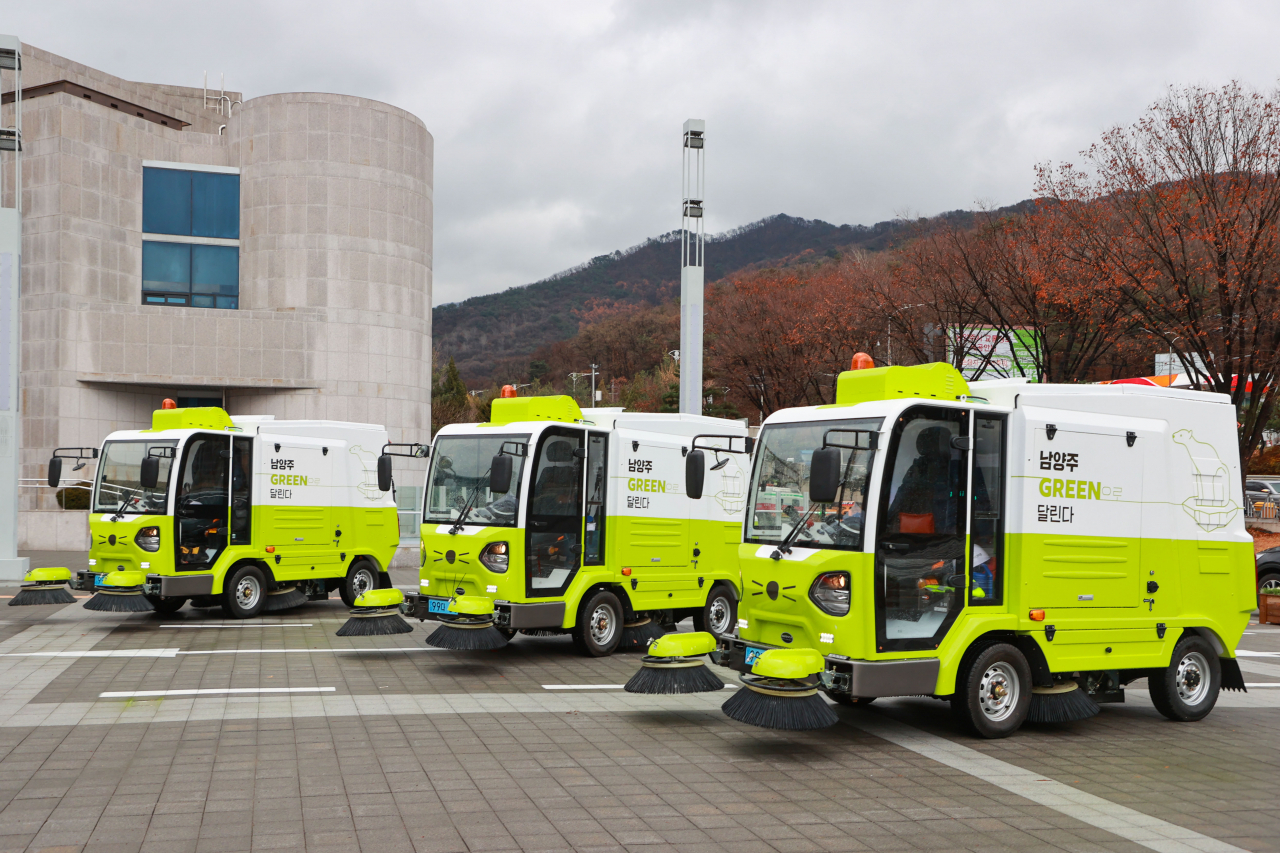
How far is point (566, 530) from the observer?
1184 centimetres

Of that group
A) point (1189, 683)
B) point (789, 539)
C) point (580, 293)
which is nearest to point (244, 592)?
point (789, 539)

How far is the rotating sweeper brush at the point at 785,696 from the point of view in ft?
23.5

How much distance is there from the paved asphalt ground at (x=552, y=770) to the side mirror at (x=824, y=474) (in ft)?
6.25

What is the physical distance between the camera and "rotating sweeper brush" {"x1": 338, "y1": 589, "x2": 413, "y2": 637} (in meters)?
11.8

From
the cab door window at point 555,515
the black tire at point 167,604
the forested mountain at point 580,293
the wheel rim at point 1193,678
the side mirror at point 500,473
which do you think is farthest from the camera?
the forested mountain at point 580,293

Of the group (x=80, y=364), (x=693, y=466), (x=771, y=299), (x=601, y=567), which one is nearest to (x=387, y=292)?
(x=80, y=364)

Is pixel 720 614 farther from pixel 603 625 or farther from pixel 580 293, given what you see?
pixel 580 293

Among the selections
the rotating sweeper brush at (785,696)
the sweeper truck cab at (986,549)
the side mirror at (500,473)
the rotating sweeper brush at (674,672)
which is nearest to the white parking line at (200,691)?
the side mirror at (500,473)

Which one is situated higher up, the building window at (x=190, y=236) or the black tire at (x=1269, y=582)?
the building window at (x=190, y=236)

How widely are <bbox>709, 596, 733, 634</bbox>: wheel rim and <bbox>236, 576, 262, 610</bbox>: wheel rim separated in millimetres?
6937

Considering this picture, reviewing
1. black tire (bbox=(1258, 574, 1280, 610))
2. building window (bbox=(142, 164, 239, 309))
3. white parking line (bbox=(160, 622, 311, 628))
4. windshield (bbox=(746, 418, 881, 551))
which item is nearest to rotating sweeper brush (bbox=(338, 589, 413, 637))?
white parking line (bbox=(160, 622, 311, 628))

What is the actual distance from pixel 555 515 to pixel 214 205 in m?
27.6

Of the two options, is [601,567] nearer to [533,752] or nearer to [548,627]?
[548,627]

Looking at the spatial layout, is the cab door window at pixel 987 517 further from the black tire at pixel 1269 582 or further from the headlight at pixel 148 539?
the black tire at pixel 1269 582
